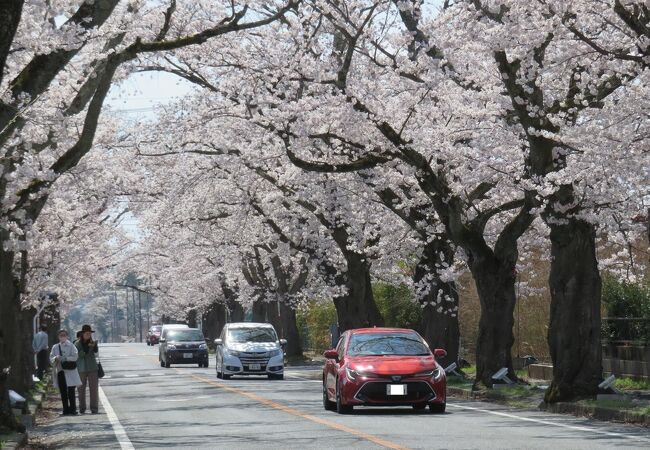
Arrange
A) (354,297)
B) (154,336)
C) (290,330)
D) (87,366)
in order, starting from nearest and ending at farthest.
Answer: (87,366)
(354,297)
(290,330)
(154,336)

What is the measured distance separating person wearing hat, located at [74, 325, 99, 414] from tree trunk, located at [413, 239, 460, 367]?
37.4ft

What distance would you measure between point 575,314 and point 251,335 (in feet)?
56.8

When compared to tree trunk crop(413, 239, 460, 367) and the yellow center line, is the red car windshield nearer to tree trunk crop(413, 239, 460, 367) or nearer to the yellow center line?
the yellow center line

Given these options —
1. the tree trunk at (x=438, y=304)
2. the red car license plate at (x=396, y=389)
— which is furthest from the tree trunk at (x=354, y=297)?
the red car license plate at (x=396, y=389)

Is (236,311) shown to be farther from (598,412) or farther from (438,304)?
(598,412)

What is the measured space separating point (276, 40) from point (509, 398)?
37.8 ft

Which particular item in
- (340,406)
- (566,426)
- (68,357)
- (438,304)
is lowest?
(566,426)

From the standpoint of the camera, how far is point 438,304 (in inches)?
1375

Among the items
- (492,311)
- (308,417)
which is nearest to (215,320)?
(492,311)

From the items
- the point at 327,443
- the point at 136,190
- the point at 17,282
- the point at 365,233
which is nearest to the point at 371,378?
the point at 327,443

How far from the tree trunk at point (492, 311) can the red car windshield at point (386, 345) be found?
252 inches

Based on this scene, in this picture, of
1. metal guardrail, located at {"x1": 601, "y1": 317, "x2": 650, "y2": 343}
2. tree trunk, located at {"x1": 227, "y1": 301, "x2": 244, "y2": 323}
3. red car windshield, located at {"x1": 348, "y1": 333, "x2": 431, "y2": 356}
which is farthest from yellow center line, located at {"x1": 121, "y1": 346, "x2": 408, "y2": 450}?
tree trunk, located at {"x1": 227, "y1": 301, "x2": 244, "y2": 323}

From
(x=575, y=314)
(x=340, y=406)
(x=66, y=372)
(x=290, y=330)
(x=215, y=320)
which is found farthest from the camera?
(x=215, y=320)

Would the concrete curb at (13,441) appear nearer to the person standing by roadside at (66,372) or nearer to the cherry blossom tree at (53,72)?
the cherry blossom tree at (53,72)
